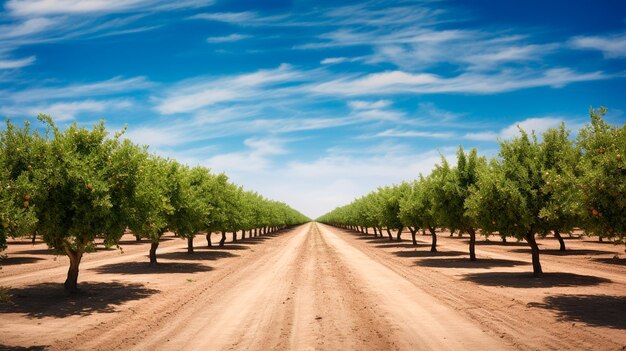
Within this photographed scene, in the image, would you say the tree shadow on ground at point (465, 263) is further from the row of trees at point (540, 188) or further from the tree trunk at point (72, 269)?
the tree trunk at point (72, 269)

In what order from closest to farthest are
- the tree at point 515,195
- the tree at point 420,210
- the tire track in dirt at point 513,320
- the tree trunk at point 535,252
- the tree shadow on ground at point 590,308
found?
the tire track in dirt at point 513,320 → the tree shadow on ground at point 590,308 → the tree at point 515,195 → the tree trunk at point 535,252 → the tree at point 420,210

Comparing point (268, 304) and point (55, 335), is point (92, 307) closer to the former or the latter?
point (55, 335)

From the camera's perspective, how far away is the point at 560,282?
23703 mm

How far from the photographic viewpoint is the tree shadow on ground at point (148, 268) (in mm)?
30109

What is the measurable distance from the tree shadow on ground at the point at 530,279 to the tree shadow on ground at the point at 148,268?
65.5ft

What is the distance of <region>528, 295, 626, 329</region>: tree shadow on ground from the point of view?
14.8 metres

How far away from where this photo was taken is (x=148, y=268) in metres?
31.9

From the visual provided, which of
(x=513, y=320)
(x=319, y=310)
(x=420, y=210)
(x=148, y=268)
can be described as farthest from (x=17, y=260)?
(x=513, y=320)

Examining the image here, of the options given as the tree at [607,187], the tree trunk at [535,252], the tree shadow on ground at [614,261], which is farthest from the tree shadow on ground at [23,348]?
the tree shadow on ground at [614,261]

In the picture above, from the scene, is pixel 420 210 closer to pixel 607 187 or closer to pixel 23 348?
pixel 607 187

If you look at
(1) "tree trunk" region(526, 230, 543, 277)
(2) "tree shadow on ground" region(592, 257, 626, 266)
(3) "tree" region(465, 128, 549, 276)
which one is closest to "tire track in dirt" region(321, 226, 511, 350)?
(3) "tree" region(465, 128, 549, 276)

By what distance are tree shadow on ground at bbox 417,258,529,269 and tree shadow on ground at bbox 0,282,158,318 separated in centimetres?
2247

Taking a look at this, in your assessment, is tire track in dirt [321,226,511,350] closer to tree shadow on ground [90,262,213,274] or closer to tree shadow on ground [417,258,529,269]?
tree shadow on ground [417,258,529,269]

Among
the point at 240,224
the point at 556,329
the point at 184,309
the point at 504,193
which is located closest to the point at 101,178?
the point at 184,309
